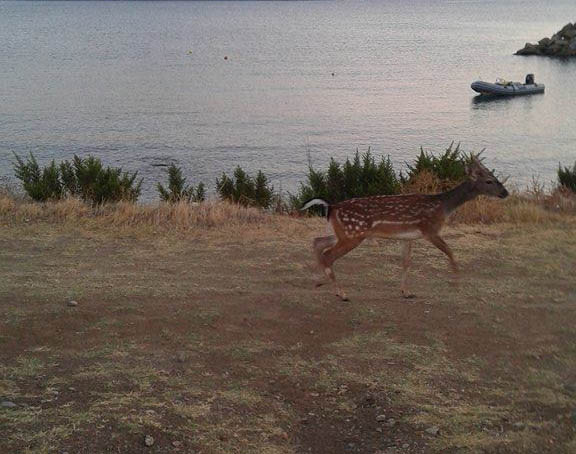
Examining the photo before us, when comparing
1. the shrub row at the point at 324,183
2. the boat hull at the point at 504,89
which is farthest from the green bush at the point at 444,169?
the boat hull at the point at 504,89

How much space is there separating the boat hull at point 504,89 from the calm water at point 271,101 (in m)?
Result: 0.71

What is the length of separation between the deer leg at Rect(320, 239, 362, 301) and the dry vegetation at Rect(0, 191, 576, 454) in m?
0.16

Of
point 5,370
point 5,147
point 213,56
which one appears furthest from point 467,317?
point 213,56

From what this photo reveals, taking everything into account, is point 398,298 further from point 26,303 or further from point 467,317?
point 26,303

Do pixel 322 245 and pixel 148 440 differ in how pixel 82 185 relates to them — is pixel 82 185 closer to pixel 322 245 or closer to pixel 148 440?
pixel 322 245

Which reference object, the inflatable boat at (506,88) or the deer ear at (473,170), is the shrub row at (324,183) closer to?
the deer ear at (473,170)

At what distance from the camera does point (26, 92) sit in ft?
195

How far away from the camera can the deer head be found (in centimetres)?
1117

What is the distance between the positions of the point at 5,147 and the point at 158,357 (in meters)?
34.2

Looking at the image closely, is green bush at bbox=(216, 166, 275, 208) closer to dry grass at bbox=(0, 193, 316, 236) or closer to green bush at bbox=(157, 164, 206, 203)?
green bush at bbox=(157, 164, 206, 203)

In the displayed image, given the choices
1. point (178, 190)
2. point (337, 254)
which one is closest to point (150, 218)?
point (337, 254)

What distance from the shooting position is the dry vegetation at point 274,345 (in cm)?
702

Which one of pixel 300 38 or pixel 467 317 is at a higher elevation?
pixel 300 38

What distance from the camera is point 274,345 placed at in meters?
8.80
